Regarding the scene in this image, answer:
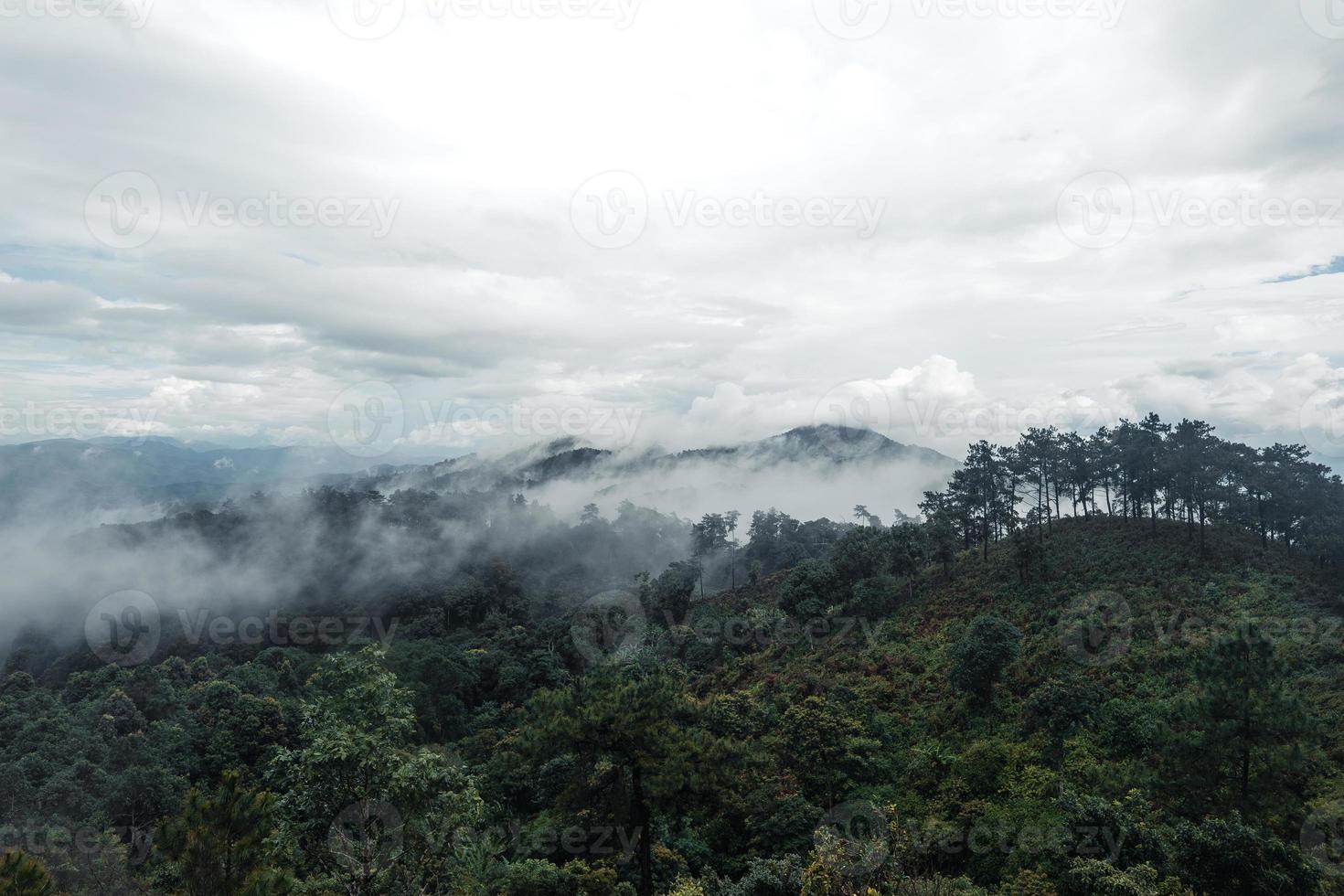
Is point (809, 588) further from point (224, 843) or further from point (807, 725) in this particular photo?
point (224, 843)

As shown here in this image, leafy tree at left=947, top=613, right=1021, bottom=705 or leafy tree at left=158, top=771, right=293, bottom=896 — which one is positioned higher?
leafy tree at left=158, top=771, right=293, bottom=896

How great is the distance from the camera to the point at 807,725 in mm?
26750

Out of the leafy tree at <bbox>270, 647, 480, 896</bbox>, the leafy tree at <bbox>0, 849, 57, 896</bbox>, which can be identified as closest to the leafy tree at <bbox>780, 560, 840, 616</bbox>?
the leafy tree at <bbox>270, 647, 480, 896</bbox>

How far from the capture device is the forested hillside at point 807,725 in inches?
583

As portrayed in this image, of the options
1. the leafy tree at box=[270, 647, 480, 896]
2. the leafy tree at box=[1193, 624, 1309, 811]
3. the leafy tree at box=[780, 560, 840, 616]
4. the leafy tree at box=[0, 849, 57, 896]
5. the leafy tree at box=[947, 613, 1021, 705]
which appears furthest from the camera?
the leafy tree at box=[780, 560, 840, 616]

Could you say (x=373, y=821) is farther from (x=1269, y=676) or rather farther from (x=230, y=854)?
(x=1269, y=676)

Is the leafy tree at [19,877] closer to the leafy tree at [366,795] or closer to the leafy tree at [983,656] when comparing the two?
the leafy tree at [366,795]

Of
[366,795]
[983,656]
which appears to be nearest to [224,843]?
[366,795]

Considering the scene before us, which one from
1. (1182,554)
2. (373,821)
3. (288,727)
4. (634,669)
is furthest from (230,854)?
(1182,554)

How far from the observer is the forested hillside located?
14797 millimetres

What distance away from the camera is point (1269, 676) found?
18.1m

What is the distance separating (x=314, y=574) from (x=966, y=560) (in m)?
83.5

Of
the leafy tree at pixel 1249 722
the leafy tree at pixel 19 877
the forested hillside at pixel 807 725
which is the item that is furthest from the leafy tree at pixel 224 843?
the leafy tree at pixel 1249 722

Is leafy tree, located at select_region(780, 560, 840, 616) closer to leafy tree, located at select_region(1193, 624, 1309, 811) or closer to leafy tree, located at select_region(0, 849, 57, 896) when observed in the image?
leafy tree, located at select_region(1193, 624, 1309, 811)
